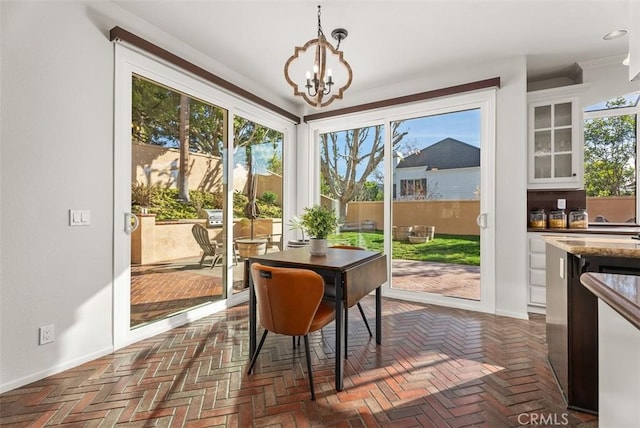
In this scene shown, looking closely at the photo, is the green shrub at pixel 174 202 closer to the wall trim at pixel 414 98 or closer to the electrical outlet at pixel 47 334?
the electrical outlet at pixel 47 334

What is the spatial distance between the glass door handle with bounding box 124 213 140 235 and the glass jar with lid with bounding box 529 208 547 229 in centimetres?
429

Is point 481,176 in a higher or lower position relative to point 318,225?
higher

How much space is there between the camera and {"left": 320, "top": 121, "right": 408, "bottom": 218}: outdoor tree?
14.1ft

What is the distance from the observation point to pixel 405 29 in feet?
9.36

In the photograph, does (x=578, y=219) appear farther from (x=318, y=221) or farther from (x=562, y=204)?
(x=318, y=221)

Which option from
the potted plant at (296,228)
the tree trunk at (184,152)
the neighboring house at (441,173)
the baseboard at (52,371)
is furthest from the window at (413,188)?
the baseboard at (52,371)

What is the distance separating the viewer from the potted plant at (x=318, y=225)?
238cm

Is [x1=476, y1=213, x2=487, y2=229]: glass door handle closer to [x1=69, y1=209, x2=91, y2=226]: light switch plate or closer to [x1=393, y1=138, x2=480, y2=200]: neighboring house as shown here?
[x1=393, y1=138, x2=480, y2=200]: neighboring house

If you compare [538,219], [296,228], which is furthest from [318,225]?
[538,219]

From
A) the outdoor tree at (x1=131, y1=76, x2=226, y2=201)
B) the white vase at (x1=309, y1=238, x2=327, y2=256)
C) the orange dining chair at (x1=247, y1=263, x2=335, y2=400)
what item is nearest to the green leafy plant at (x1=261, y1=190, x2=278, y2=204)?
the outdoor tree at (x1=131, y1=76, x2=226, y2=201)

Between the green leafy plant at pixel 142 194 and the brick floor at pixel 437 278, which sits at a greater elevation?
the green leafy plant at pixel 142 194

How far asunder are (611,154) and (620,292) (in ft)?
14.1

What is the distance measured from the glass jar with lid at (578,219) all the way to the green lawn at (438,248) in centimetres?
108

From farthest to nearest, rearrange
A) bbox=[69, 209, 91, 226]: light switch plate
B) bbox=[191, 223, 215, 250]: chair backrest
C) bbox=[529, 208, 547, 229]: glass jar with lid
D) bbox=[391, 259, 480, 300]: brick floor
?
bbox=[391, 259, 480, 300]: brick floor < bbox=[529, 208, 547, 229]: glass jar with lid < bbox=[191, 223, 215, 250]: chair backrest < bbox=[69, 209, 91, 226]: light switch plate
